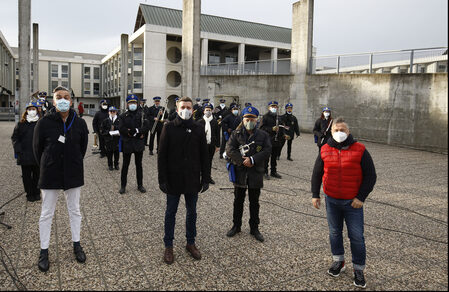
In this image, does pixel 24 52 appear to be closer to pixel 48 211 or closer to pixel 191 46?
pixel 191 46

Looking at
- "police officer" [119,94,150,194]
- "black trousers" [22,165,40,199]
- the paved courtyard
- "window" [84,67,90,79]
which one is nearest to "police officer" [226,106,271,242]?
the paved courtyard

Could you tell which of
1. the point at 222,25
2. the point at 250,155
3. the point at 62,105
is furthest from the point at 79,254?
the point at 222,25

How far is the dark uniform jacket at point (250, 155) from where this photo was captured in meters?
5.11

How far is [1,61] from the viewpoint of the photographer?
5722cm

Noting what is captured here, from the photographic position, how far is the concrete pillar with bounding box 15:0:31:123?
16.6 meters

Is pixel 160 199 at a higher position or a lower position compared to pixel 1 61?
lower

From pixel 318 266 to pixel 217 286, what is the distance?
1348 millimetres

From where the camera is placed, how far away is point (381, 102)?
61.5 feet

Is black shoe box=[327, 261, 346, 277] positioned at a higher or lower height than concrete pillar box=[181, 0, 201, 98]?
lower

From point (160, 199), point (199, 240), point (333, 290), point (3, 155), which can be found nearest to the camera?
point (333, 290)

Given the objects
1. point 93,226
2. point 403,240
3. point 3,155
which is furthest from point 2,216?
point 3,155

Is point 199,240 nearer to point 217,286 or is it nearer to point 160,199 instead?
point 217,286

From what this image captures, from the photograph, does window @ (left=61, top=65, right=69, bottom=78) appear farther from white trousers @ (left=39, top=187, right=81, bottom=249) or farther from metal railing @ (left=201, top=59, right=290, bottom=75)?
white trousers @ (left=39, top=187, right=81, bottom=249)

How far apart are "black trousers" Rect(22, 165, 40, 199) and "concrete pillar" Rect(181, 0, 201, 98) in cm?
1661
